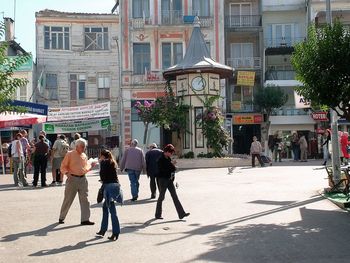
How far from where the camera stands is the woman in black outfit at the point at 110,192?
948 cm

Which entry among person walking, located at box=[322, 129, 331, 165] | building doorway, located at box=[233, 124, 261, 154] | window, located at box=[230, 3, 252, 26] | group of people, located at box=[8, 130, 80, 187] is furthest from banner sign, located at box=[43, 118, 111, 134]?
group of people, located at box=[8, 130, 80, 187]

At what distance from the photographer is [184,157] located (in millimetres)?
28484

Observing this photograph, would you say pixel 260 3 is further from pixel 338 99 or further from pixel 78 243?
pixel 78 243

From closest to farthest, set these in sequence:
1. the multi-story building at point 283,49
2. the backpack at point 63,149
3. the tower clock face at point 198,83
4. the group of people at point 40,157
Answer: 1. the group of people at point 40,157
2. the backpack at point 63,149
3. the tower clock face at point 198,83
4. the multi-story building at point 283,49

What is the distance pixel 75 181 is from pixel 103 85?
30652 mm

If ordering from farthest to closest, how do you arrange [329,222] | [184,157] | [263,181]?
1. [184,157]
2. [263,181]
3. [329,222]

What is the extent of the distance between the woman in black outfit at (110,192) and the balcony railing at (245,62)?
33050 millimetres

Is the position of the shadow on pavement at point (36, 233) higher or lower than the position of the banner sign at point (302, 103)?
lower

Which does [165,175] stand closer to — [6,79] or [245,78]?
[6,79]

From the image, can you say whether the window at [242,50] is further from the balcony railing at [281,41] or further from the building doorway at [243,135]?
the building doorway at [243,135]

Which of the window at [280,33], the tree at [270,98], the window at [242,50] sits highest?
the window at [280,33]

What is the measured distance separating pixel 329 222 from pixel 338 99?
3.20 m

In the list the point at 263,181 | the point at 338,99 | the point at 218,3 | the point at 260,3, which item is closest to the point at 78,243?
the point at 338,99

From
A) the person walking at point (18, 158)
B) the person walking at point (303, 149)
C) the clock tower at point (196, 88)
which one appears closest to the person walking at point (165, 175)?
the person walking at point (18, 158)
